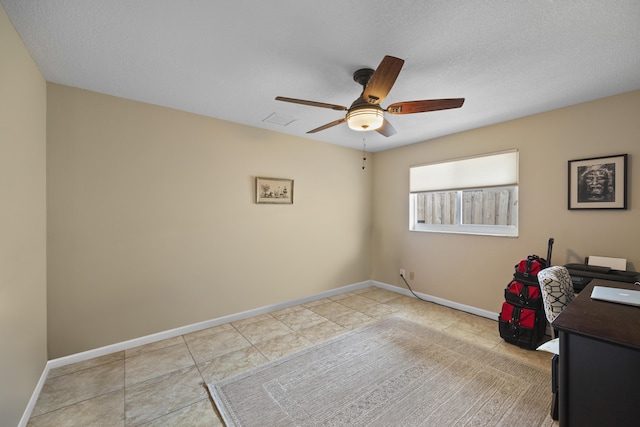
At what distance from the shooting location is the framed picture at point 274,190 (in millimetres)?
3402

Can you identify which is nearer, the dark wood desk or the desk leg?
the dark wood desk

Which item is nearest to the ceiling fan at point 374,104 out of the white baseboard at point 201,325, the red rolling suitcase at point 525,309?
the red rolling suitcase at point 525,309

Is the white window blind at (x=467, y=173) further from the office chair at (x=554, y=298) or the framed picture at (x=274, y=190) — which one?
the framed picture at (x=274, y=190)

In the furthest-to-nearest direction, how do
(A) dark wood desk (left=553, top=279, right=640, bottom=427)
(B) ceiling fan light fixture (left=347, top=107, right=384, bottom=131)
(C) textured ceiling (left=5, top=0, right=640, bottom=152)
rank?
(B) ceiling fan light fixture (left=347, top=107, right=384, bottom=131) → (C) textured ceiling (left=5, top=0, right=640, bottom=152) → (A) dark wood desk (left=553, top=279, right=640, bottom=427)

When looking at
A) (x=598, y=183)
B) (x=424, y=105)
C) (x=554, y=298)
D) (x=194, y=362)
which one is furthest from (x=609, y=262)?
(x=194, y=362)

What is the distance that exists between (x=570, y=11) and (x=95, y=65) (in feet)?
10.4

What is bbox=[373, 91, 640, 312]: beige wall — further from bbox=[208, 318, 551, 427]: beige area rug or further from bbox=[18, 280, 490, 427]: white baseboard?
bbox=[208, 318, 551, 427]: beige area rug

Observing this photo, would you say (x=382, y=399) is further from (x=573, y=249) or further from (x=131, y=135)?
(x=131, y=135)

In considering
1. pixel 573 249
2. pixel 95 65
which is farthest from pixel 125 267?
pixel 573 249

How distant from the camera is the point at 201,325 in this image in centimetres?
297

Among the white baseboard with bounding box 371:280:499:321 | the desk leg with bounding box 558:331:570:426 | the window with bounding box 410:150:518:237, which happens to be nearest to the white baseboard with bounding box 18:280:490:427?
the white baseboard with bounding box 371:280:499:321

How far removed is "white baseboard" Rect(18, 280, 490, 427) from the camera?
81.2 inches

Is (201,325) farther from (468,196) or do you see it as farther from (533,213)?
(533,213)

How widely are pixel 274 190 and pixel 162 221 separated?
4.52 ft
